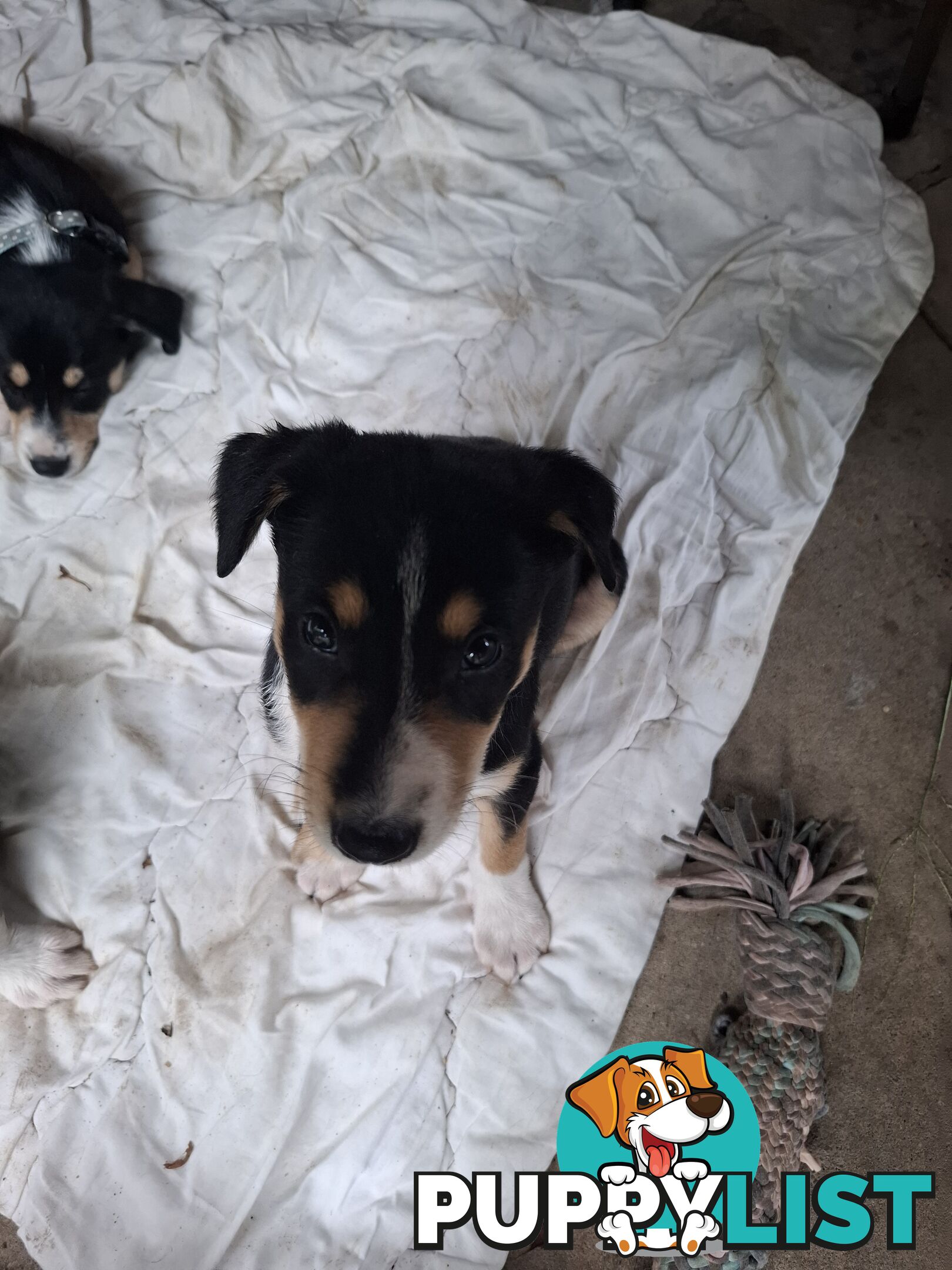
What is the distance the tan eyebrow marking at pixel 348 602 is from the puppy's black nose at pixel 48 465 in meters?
1.73

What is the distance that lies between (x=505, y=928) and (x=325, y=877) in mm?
485

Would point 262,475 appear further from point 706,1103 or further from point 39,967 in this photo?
point 706,1103

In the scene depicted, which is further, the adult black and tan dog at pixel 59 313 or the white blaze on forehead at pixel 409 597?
the adult black and tan dog at pixel 59 313

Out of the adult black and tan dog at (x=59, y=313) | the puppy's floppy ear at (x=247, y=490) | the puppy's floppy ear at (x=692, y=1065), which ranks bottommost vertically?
the puppy's floppy ear at (x=692, y=1065)

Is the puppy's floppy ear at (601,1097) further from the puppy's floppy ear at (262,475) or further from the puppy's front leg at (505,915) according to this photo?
the puppy's floppy ear at (262,475)

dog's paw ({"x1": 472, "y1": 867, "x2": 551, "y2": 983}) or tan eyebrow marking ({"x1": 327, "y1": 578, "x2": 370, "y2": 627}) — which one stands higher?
tan eyebrow marking ({"x1": 327, "y1": 578, "x2": 370, "y2": 627})

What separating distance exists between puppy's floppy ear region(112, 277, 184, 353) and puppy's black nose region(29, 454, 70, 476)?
489 mm

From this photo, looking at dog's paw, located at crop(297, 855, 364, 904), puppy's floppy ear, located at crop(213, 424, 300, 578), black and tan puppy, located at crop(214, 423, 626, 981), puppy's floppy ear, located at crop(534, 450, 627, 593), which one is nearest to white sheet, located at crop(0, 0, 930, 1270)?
dog's paw, located at crop(297, 855, 364, 904)

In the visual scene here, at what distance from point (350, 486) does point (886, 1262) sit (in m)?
2.09

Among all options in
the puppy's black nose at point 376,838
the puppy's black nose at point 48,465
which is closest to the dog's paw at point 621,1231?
the puppy's black nose at point 376,838

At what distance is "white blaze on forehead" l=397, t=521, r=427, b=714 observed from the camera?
4.64 ft

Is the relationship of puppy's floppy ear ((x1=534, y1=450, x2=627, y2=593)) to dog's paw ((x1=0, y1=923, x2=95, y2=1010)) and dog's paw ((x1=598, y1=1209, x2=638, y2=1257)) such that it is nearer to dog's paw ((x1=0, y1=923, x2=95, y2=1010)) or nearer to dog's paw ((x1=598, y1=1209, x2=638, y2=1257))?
dog's paw ((x1=598, y1=1209, x2=638, y2=1257))

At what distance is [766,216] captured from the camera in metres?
2.86

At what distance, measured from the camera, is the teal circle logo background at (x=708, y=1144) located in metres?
1.95
